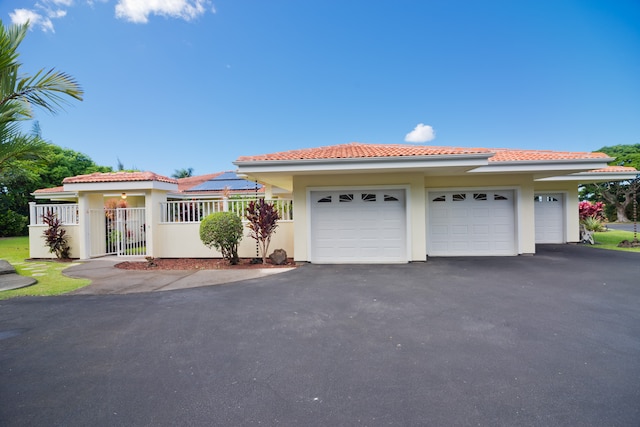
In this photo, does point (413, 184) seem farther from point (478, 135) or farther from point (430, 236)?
point (478, 135)

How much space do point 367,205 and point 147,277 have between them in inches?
259

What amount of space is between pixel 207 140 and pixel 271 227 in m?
24.6

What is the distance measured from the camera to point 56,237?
10.8m

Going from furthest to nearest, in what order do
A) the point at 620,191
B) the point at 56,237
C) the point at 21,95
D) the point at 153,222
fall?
the point at 620,191, the point at 56,237, the point at 153,222, the point at 21,95

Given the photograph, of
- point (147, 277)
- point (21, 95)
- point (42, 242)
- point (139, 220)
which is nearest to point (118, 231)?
point (139, 220)

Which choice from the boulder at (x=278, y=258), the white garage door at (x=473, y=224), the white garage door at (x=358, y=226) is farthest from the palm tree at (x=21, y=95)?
the white garage door at (x=473, y=224)

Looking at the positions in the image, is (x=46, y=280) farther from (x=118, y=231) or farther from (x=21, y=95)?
(x=21, y=95)

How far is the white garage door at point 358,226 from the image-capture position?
362 inches

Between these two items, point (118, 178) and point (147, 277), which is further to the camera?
point (118, 178)

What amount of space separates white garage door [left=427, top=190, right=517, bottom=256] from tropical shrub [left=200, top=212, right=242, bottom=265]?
686 centimetres

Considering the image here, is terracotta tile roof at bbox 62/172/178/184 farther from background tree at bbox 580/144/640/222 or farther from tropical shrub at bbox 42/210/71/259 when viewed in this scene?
background tree at bbox 580/144/640/222

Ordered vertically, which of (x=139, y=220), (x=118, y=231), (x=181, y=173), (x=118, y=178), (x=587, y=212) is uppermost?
(x=181, y=173)

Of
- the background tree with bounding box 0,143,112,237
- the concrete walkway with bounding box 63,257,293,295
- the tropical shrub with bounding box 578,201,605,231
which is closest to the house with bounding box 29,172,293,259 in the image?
the concrete walkway with bounding box 63,257,293,295

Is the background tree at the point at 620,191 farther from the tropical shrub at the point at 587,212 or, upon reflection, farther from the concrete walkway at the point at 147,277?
the concrete walkway at the point at 147,277
